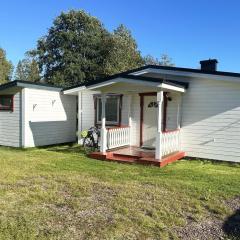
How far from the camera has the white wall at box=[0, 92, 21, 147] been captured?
13.3m

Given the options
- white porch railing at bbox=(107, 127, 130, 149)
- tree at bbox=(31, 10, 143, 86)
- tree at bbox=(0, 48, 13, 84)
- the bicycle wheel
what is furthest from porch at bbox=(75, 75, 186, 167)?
tree at bbox=(0, 48, 13, 84)

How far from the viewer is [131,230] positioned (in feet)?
16.4

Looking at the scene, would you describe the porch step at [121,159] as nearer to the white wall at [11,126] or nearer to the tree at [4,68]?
the white wall at [11,126]

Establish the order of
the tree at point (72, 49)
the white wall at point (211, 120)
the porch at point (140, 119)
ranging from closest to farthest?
the porch at point (140, 119), the white wall at point (211, 120), the tree at point (72, 49)

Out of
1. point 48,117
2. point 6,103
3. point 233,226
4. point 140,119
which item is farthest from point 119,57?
point 233,226

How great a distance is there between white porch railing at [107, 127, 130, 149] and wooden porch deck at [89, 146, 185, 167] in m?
0.24

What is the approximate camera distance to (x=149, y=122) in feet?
40.6

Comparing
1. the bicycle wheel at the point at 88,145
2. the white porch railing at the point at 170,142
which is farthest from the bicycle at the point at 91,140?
the white porch railing at the point at 170,142

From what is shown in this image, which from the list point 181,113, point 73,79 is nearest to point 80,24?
point 73,79

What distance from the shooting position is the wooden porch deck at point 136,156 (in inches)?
388

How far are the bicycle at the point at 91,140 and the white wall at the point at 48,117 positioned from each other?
7.09 feet

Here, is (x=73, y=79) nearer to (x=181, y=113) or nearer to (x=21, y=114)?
(x=21, y=114)

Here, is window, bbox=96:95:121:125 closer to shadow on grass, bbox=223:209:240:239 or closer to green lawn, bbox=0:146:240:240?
green lawn, bbox=0:146:240:240

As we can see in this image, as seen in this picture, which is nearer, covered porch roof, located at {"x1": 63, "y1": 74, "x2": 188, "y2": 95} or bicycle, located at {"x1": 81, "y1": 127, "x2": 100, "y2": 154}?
covered porch roof, located at {"x1": 63, "y1": 74, "x2": 188, "y2": 95}
